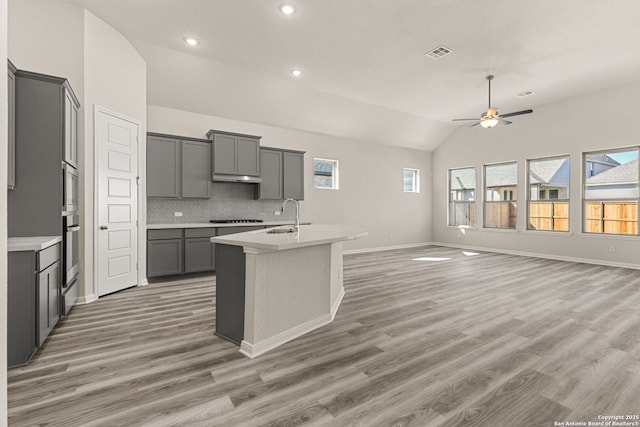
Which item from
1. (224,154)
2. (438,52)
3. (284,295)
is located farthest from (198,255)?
(438,52)

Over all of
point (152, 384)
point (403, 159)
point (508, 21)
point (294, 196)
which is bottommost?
point (152, 384)

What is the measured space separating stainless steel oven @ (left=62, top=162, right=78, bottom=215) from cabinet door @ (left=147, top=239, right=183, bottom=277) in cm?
136

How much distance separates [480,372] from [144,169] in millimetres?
4759

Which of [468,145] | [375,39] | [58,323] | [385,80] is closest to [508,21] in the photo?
[375,39]

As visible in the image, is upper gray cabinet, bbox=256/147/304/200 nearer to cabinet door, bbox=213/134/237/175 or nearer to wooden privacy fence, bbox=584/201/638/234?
cabinet door, bbox=213/134/237/175

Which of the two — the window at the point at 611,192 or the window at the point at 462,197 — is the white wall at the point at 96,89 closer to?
the window at the point at 462,197

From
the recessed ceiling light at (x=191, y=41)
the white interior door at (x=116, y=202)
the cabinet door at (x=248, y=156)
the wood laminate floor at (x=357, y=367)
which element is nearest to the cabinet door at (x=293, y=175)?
the cabinet door at (x=248, y=156)

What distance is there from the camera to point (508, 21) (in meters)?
3.95

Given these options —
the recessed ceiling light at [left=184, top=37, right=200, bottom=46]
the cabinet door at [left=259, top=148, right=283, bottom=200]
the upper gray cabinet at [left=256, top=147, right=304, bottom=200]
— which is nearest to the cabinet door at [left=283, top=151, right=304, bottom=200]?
the upper gray cabinet at [left=256, top=147, right=304, bottom=200]

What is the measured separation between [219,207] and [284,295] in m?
3.85

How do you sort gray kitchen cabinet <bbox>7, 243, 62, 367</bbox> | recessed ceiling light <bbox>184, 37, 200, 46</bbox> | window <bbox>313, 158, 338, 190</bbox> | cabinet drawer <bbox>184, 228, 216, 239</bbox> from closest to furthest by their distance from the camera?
gray kitchen cabinet <bbox>7, 243, 62, 367</bbox> → recessed ceiling light <bbox>184, 37, 200, 46</bbox> → cabinet drawer <bbox>184, 228, 216, 239</bbox> → window <bbox>313, 158, 338, 190</bbox>

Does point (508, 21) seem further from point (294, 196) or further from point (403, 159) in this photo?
point (403, 159)

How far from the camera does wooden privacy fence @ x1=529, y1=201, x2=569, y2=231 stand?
711 cm

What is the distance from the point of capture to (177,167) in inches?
207
